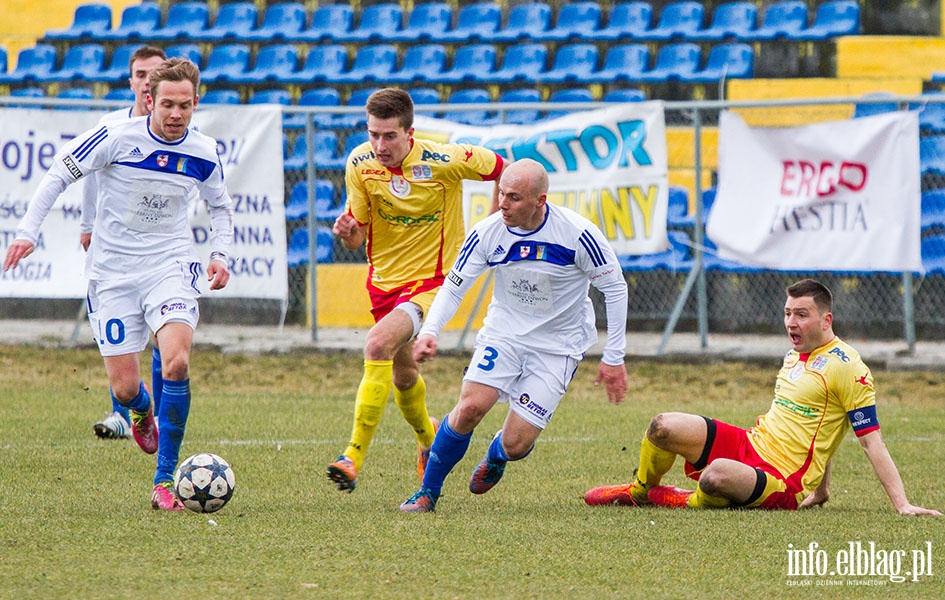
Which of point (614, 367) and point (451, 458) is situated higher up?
point (614, 367)

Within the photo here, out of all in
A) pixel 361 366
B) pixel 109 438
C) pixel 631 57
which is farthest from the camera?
pixel 631 57

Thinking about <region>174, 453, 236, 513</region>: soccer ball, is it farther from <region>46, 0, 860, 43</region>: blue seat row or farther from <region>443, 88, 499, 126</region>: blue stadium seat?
<region>46, 0, 860, 43</region>: blue seat row

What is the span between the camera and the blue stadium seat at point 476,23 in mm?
16875

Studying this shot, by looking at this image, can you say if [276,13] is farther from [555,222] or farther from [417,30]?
[555,222]

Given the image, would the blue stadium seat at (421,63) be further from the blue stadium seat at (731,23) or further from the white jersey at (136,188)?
the white jersey at (136,188)

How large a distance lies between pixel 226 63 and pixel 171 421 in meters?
11.5

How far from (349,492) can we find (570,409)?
152 inches

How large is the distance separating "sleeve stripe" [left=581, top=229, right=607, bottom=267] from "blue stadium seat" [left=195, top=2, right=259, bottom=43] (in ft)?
40.1

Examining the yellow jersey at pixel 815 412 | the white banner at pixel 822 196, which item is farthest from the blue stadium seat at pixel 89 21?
the yellow jersey at pixel 815 412

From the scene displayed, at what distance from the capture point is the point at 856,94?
1463 centimetres

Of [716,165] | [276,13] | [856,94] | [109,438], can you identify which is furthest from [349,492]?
[276,13]

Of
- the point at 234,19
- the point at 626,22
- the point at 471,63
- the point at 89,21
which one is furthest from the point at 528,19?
the point at 89,21

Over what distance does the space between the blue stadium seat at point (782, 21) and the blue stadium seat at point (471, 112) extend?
299 centimetres

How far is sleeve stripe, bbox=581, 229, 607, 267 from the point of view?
6.72 m
